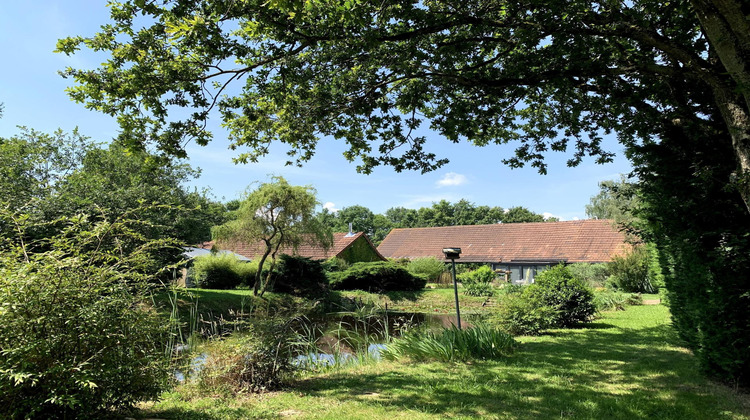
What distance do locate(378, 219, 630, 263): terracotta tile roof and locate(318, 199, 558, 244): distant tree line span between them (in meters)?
22.5

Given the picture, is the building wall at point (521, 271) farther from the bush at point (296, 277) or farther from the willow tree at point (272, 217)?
the willow tree at point (272, 217)

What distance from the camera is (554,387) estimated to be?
5895 millimetres

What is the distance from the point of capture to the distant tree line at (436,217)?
6981cm

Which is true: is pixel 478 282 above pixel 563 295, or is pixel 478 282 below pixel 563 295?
below

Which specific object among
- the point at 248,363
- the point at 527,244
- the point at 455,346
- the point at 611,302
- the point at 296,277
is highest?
the point at 527,244

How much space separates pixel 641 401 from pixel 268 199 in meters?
18.0

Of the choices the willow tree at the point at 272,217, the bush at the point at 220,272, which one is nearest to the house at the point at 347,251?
the bush at the point at 220,272

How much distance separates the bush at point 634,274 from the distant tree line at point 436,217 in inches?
1742

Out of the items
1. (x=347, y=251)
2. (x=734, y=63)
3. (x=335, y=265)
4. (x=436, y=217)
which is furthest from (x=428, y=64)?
(x=436, y=217)

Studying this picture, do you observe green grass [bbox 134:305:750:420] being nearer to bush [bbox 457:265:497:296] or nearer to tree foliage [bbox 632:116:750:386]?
tree foliage [bbox 632:116:750:386]

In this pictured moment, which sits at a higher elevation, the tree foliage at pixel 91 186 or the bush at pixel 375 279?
the tree foliage at pixel 91 186

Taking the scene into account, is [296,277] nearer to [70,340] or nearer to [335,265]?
[335,265]

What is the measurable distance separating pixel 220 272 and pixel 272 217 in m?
6.88

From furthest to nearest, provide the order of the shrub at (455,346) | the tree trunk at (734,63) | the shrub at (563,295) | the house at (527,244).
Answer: the house at (527,244)
the shrub at (563,295)
the shrub at (455,346)
the tree trunk at (734,63)
